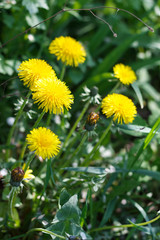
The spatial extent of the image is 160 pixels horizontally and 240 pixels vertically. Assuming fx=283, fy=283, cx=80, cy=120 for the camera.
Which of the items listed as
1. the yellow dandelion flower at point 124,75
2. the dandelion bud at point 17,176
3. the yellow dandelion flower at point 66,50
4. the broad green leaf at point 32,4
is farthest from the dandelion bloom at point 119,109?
the broad green leaf at point 32,4

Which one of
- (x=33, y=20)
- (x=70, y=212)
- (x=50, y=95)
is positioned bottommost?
(x=70, y=212)

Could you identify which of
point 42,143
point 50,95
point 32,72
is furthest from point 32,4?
point 42,143

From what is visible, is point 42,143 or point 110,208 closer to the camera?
point 42,143

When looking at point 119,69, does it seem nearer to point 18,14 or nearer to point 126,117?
point 126,117

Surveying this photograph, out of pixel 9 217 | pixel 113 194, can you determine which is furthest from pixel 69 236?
pixel 113 194

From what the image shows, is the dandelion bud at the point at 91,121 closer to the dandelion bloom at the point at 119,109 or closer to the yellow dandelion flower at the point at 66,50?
A: the dandelion bloom at the point at 119,109

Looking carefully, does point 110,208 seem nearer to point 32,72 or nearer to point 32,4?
point 32,72

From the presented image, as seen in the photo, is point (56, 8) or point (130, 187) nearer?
point (130, 187)

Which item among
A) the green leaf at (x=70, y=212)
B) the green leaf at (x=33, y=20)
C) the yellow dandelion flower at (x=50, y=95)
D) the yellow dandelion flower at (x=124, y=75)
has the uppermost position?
the green leaf at (x=33, y=20)

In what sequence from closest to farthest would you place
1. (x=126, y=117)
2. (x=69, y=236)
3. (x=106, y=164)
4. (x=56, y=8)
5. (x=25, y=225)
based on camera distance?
(x=69, y=236) → (x=126, y=117) → (x=25, y=225) → (x=106, y=164) → (x=56, y=8)
